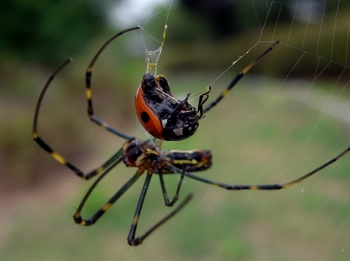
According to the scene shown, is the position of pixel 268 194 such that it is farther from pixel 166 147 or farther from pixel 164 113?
pixel 164 113

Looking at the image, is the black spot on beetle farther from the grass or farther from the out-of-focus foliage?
the out-of-focus foliage

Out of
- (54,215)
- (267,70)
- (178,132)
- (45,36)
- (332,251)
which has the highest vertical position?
(178,132)

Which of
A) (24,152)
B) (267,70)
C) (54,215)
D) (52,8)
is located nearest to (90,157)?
(24,152)

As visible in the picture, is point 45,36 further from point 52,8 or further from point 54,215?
point 54,215

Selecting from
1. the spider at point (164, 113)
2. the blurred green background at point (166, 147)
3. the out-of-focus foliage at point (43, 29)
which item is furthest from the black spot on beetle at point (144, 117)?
the out-of-focus foliage at point (43, 29)

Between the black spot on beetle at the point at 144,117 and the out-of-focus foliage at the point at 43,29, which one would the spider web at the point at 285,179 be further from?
the out-of-focus foliage at the point at 43,29

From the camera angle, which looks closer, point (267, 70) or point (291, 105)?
point (291, 105)

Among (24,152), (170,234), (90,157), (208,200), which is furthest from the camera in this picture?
(90,157)
